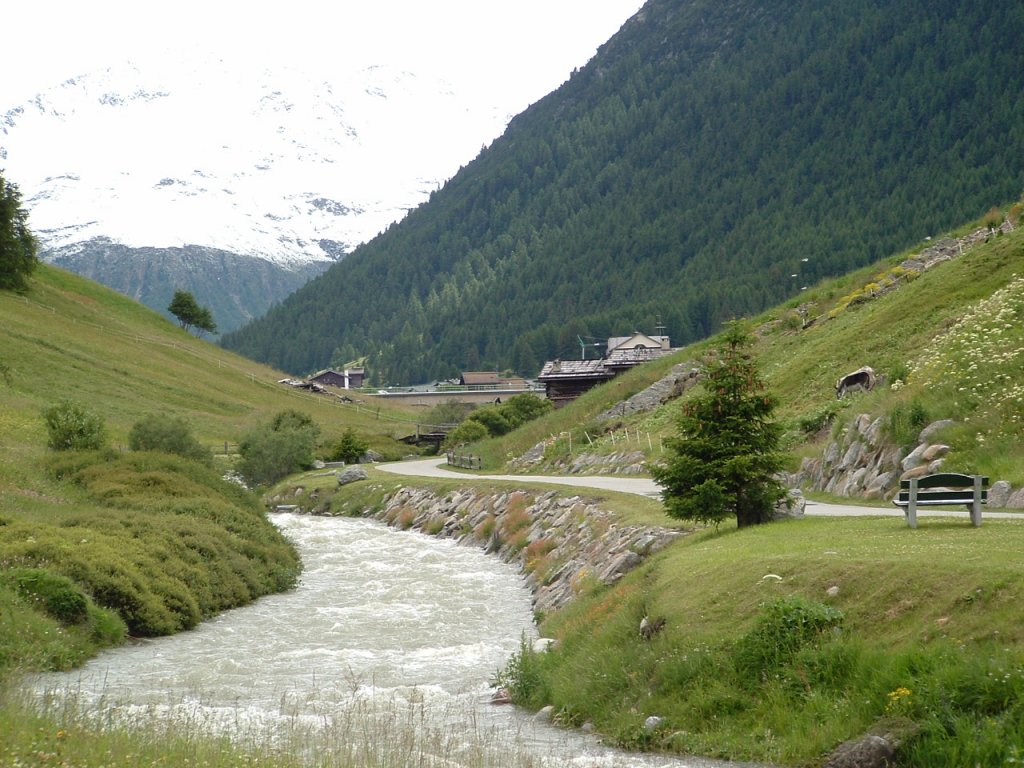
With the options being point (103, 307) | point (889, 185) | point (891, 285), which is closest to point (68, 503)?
point (891, 285)

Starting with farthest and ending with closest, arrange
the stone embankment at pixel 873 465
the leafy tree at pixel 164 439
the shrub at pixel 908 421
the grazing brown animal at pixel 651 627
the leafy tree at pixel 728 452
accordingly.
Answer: the leafy tree at pixel 164 439
the shrub at pixel 908 421
the stone embankment at pixel 873 465
the leafy tree at pixel 728 452
the grazing brown animal at pixel 651 627

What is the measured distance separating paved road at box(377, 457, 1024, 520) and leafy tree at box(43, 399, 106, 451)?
18561mm

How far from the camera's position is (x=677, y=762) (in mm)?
12648

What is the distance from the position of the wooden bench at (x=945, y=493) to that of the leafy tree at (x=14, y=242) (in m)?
103

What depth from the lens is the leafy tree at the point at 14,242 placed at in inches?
4055

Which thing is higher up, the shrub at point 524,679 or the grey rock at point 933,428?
the grey rock at point 933,428

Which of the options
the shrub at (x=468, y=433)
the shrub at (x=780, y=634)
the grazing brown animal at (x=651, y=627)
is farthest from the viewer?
the shrub at (x=468, y=433)

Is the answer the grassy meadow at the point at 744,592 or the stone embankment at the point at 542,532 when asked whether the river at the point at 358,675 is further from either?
the stone embankment at the point at 542,532

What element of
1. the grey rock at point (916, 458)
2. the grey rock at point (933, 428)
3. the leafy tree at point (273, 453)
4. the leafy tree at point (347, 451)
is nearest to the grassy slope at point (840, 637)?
the grey rock at point (933, 428)

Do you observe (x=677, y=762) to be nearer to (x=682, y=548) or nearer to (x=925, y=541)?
(x=925, y=541)

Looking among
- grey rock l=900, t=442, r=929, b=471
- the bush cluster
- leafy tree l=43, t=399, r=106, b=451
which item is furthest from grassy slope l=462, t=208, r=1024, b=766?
leafy tree l=43, t=399, r=106, b=451

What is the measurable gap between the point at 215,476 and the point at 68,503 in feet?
25.6

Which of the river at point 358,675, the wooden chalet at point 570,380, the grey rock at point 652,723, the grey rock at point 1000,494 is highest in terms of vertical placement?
the wooden chalet at point 570,380

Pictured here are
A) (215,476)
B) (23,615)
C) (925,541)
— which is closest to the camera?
(925,541)
